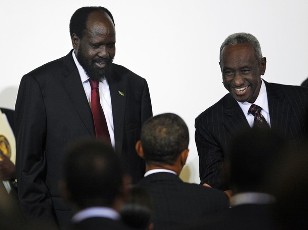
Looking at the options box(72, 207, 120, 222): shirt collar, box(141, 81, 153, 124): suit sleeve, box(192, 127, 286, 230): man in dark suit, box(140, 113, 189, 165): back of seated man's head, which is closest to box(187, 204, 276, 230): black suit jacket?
box(192, 127, 286, 230): man in dark suit

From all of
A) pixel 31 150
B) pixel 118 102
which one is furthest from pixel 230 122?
pixel 31 150

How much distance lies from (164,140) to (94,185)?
96 cm

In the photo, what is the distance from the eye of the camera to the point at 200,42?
5949 mm

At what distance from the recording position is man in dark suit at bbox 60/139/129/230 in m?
2.63

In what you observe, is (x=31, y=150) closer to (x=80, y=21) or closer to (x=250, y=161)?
(x=80, y=21)

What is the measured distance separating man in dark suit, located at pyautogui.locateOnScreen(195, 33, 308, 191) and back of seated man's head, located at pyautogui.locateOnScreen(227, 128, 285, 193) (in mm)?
1851

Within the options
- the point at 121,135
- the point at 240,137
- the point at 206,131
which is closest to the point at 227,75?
the point at 206,131

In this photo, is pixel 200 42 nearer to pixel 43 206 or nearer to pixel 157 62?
pixel 157 62

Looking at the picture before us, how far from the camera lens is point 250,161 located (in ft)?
9.24

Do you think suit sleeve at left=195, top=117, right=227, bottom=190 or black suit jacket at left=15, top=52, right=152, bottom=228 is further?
suit sleeve at left=195, top=117, right=227, bottom=190

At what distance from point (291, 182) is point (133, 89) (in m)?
2.31

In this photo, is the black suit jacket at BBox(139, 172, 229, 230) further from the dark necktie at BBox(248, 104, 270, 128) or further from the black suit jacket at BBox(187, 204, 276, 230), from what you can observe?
the dark necktie at BBox(248, 104, 270, 128)

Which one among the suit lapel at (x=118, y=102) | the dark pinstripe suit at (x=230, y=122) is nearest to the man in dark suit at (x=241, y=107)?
the dark pinstripe suit at (x=230, y=122)

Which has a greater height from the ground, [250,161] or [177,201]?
[250,161]
